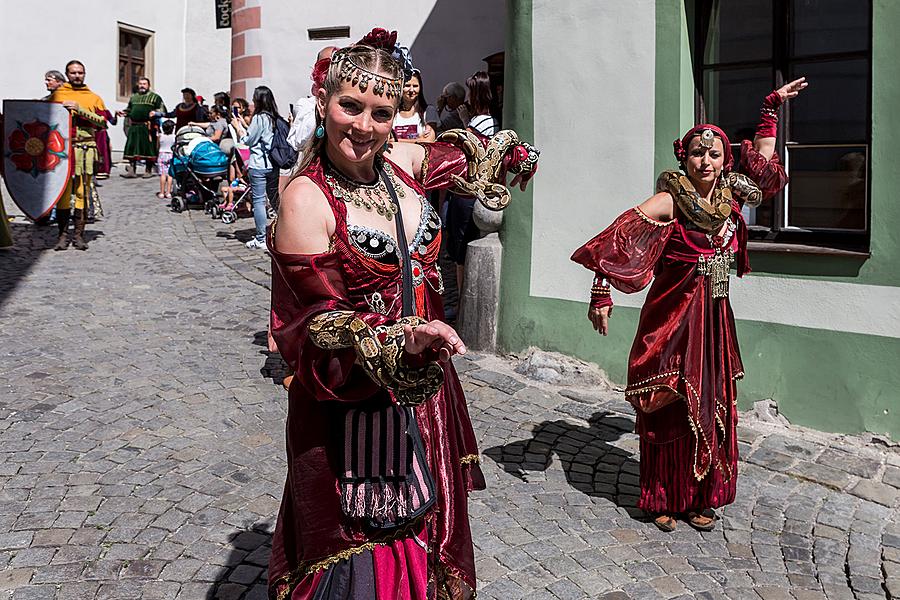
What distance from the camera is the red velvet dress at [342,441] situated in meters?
2.36

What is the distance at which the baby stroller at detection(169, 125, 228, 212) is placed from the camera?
537 inches

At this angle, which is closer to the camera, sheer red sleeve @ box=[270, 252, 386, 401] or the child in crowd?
sheer red sleeve @ box=[270, 252, 386, 401]

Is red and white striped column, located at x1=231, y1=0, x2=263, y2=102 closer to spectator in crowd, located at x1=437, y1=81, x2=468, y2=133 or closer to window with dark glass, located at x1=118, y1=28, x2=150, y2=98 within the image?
spectator in crowd, located at x1=437, y1=81, x2=468, y2=133

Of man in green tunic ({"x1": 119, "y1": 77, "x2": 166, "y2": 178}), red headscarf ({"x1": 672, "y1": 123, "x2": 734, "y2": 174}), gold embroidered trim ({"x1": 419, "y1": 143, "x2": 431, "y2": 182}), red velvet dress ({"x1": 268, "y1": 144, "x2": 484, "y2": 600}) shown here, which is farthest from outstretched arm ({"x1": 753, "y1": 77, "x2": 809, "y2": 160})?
man in green tunic ({"x1": 119, "y1": 77, "x2": 166, "y2": 178})

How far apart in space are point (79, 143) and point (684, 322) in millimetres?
8163

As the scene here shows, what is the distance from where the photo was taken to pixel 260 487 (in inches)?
190

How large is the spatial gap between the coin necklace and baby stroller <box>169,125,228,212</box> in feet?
37.9

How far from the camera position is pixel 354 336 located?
87.5 inches

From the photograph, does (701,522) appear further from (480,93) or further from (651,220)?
(480,93)

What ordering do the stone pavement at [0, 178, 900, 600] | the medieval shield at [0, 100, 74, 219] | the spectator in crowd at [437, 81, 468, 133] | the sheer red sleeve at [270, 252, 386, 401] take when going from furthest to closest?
the medieval shield at [0, 100, 74, 219] → the spectator in crowd at [437, 81, 468, 133] → the stone pavement at [0, 178, 900, 600] → the sheer red sleeve at [270, 252, 386, 401]

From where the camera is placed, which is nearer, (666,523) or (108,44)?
(666,523)

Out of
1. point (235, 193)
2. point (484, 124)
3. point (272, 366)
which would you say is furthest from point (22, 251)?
point (484, 124)

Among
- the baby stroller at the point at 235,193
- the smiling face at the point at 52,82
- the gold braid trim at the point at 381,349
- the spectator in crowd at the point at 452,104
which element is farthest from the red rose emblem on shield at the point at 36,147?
the gold braid trim at the point at 381,349

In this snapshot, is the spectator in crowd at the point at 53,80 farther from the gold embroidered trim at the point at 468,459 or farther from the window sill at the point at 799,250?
the gold embroidered trim at the point at 468,459
